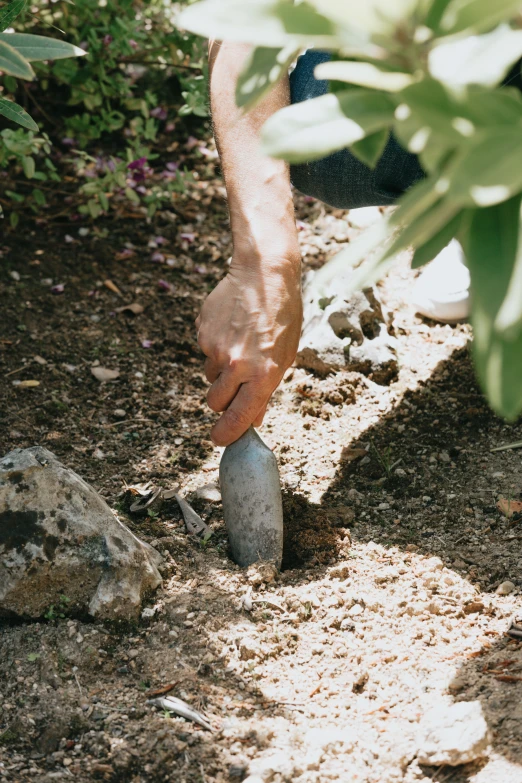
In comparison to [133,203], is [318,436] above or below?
below

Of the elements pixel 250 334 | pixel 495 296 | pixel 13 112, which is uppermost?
pixel 495 296

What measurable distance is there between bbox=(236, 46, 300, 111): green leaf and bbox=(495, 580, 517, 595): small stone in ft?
4.09

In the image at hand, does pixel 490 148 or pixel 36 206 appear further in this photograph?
pixel 36 206

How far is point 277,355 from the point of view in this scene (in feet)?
5.94

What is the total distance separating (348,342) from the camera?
2469 millimetres

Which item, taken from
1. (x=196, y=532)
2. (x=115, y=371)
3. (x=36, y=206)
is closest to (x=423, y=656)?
(x=196, y=532)

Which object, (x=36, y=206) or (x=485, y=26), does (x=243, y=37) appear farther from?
(x=36, y=206)

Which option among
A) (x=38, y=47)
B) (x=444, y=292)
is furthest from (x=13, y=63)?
(x=444, y=292)

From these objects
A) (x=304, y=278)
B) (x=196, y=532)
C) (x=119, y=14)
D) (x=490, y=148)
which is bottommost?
Answer: (x=196, y=532)

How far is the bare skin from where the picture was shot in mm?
1794

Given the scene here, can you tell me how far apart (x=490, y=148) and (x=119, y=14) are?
2.71 meters

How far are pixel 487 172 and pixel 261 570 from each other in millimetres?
1252

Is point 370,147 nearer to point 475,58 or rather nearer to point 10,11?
point 475,58

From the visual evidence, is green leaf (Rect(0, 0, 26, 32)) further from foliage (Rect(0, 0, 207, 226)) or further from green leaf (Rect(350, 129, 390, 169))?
green leaf (Rect(350, 129, 390, 169))
